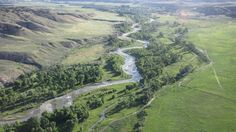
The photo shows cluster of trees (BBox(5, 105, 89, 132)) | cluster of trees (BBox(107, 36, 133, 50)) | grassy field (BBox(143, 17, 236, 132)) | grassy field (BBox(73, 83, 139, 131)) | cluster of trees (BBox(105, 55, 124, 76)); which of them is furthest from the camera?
cluster of trees (BBox(107, 36, 133, 50))

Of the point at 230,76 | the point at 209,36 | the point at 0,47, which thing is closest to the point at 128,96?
the point at 230,76

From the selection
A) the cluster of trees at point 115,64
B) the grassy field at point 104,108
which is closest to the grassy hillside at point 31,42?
the cluster of trees at point 115,64

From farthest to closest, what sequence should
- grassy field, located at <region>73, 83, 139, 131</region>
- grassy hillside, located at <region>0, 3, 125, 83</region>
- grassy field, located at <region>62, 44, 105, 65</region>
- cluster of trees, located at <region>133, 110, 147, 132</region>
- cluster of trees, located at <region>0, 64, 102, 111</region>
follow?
1. grassy field, located at <region>62, 44, 105, 65</region>
2. grassy hillside, located at <region>0, 3, 125, 83</region>
3. cluster of trees, located at <region>0, 64, 102, 111</region>
4. grassy field, located at <region>73, 83, 139, 131</region>
5. cluster of trees, located at <region>133, 110, 147, 132</region>

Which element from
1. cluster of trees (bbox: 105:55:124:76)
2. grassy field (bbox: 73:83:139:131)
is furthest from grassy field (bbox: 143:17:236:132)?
cluster of trees (bbox: 105:55:124:76)

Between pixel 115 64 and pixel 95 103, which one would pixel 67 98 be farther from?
pixel 115 64

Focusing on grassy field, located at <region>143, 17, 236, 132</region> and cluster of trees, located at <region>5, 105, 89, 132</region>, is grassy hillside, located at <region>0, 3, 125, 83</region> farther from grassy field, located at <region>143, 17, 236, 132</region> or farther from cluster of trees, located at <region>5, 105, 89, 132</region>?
grassy field, located at <region>143, 17, 236, 132</region>

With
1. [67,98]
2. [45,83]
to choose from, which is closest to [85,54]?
[45,83]

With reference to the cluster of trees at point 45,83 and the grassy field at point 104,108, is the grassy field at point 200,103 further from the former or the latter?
the cluster of trees at point 45,83
